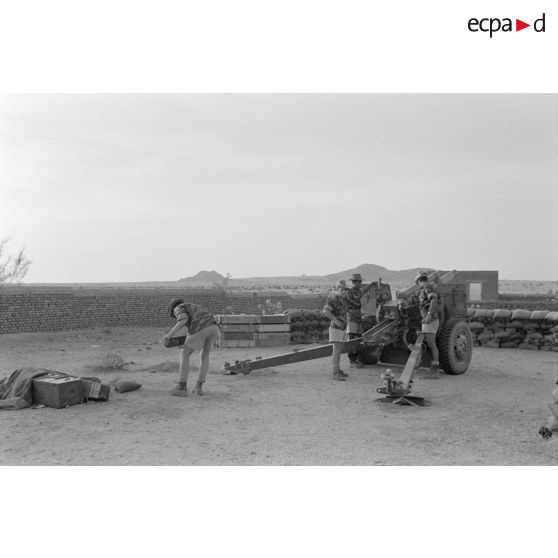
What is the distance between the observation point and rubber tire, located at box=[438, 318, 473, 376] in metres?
9.80

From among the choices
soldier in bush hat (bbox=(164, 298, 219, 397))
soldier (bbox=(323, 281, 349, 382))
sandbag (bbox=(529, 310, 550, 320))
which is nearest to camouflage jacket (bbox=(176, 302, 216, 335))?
soldier in bush hat (bbox=(164, 298, 219, 397))

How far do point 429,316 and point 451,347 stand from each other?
0.90 meters

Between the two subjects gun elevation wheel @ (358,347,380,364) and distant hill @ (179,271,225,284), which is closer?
gun elevation wheel @ (358,347,380,364)

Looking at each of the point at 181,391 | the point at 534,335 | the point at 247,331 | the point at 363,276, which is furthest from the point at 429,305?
the point at 363,276

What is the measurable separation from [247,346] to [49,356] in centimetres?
447

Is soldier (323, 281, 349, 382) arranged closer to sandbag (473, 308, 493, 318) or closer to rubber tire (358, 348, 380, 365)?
rubber tire (358, 348, 380, 365)

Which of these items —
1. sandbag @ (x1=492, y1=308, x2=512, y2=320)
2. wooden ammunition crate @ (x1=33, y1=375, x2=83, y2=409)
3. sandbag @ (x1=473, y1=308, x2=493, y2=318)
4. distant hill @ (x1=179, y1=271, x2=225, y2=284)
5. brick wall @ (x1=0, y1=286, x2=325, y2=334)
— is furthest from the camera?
distant hill @ (x1=179, y1=271, x2=225, y2=284)

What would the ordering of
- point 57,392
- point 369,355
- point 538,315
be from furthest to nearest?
1. point 538,315
2. point 369,355
3. point 57,392

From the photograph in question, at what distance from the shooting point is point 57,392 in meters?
7.26

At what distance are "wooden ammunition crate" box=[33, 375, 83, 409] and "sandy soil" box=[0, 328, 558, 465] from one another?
16 cm

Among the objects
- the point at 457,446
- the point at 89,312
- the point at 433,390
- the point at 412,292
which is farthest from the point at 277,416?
the point at 89,312

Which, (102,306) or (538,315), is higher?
(538,315)

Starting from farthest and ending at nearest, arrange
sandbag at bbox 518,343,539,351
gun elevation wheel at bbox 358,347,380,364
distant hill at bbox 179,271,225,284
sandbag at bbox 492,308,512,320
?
distant hill at bbox 179,271,225,284 → sandbag at bbox 492,308,512,320 → sandbag at bbox 518,343,539,351 → gun elevation wheel at bbox 358,347,380,364

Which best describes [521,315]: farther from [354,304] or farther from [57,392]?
[57,392]
